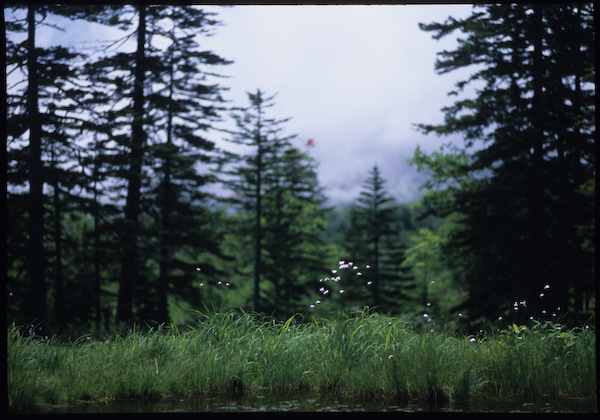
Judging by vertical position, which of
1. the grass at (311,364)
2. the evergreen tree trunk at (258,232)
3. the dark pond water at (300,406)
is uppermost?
the evergreen tree trunk at (258,232)

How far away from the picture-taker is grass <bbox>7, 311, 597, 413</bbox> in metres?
3.80

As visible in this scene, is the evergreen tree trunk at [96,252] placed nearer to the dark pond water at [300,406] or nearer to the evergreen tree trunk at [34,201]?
the evergreen tree trunk at [34,201]

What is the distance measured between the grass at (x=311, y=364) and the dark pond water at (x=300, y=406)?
0.47 feet

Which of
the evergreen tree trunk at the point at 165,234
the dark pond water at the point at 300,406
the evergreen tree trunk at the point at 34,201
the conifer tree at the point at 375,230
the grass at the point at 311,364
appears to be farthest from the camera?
the conifer tree at the point at 375,230

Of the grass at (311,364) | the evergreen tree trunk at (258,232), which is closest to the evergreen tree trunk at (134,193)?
the grass at (311,364)

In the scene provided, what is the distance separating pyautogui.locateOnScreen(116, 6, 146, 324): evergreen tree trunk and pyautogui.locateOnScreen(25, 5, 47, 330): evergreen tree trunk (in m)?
2.45

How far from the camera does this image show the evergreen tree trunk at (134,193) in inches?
425

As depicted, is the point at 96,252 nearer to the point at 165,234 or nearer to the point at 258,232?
the point at 165,234

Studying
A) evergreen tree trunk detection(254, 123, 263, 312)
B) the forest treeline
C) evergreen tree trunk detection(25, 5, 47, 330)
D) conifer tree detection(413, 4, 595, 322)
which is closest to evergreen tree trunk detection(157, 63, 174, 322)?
the forest treeline

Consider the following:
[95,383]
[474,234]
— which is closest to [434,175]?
[474,234]

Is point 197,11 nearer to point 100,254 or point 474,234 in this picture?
point 100,254

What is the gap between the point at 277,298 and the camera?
1834cm

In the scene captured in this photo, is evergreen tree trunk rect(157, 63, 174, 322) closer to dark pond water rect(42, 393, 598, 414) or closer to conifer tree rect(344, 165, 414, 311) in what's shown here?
conifer tree rect(344, 165, 414, 311)

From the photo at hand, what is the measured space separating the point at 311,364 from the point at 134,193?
8663mm
